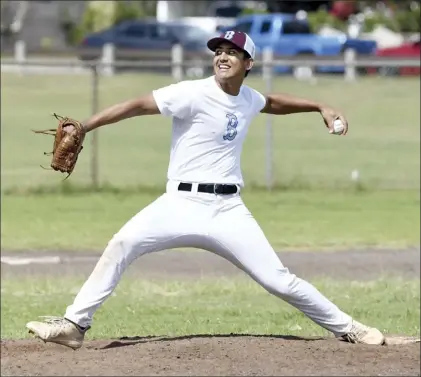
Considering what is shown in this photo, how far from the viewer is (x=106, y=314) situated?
10930mm

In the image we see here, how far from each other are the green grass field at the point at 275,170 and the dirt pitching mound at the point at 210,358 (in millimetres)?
6453

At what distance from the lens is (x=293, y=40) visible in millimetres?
42344

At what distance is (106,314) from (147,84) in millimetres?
22429

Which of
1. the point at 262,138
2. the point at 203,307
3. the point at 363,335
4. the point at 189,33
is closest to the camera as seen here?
the point at 363,335

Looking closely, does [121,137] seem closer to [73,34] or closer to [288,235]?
[288,235]


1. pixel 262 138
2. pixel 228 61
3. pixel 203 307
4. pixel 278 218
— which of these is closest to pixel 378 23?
pixel 262 138

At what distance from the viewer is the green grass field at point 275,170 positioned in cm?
1636

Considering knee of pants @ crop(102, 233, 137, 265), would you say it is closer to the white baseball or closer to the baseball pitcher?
the baseball pitcher

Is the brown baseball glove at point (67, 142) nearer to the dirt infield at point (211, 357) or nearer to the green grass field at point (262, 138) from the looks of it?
the dirt infield at point (211, 357)

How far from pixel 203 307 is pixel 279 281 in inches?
122

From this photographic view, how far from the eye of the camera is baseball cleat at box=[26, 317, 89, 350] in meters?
8.03

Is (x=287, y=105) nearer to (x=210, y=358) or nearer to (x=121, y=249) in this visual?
(x=121, y=249)

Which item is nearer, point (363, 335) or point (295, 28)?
→ point (363, 335)

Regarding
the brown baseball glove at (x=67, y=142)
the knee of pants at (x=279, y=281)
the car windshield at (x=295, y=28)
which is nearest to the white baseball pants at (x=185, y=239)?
the knee of pants at (x=279, y=281)
